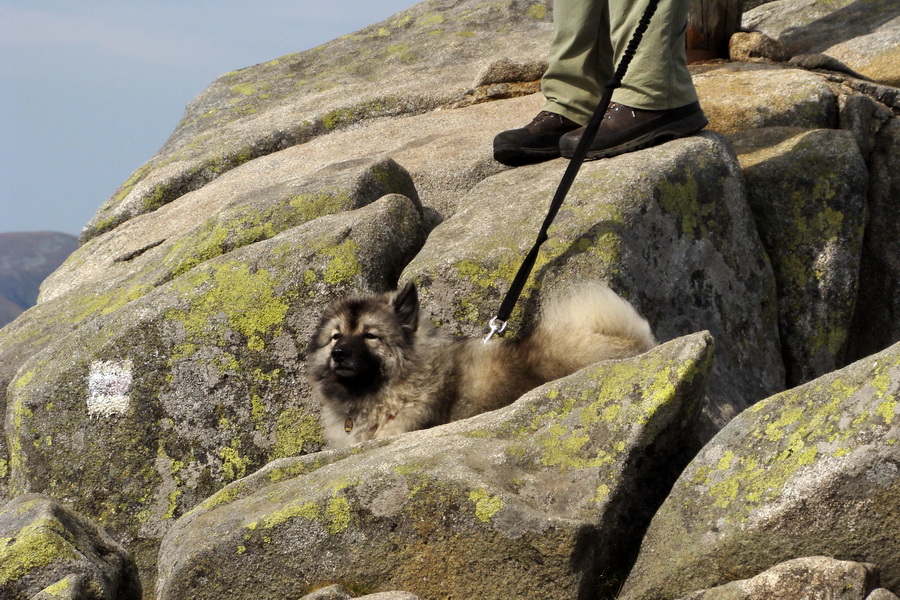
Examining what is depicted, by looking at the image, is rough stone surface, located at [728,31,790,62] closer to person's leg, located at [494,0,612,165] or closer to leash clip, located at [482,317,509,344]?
person's leg, located at [494,0,612,165]

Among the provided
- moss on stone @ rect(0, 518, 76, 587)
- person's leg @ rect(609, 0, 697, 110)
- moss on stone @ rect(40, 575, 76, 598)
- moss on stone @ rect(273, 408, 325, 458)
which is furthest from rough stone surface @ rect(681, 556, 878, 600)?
person's leg @ rect(609, 0, 697, 110)

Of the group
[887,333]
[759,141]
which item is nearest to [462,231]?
[759,141]

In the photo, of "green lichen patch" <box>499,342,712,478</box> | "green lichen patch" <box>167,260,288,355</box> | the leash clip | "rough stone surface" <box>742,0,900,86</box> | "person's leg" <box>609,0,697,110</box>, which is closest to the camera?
"green lichen patch" <box>499,342,712,478</box>

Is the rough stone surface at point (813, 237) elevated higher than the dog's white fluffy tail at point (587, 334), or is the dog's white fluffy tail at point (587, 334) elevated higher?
the dog's white fluffy tail at point (587, 334)

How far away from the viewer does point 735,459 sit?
3.79m

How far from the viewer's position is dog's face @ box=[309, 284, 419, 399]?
5910 millimetres

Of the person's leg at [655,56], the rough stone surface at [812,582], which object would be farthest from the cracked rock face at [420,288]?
the rough stone surface at [812,582]

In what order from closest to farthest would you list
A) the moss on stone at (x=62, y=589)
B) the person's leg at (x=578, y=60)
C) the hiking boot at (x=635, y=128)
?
the moss on stone at (x=62, y=589) → the hiking boot at (x=635, y=128) → the person's leg at (x=578, y=60)

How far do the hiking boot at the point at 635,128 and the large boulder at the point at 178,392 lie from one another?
197 centimetres

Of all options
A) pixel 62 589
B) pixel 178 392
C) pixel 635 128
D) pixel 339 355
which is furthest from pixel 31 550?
pixel 635 128

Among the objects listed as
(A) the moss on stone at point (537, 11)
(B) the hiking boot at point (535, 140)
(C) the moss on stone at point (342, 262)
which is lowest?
(C) the moss on stone at point (342, 262)

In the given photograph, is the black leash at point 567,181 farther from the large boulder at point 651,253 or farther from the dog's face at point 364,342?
the dog's face at point 364,342

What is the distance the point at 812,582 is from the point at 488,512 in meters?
1.28

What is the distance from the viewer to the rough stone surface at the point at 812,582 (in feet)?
10.3
